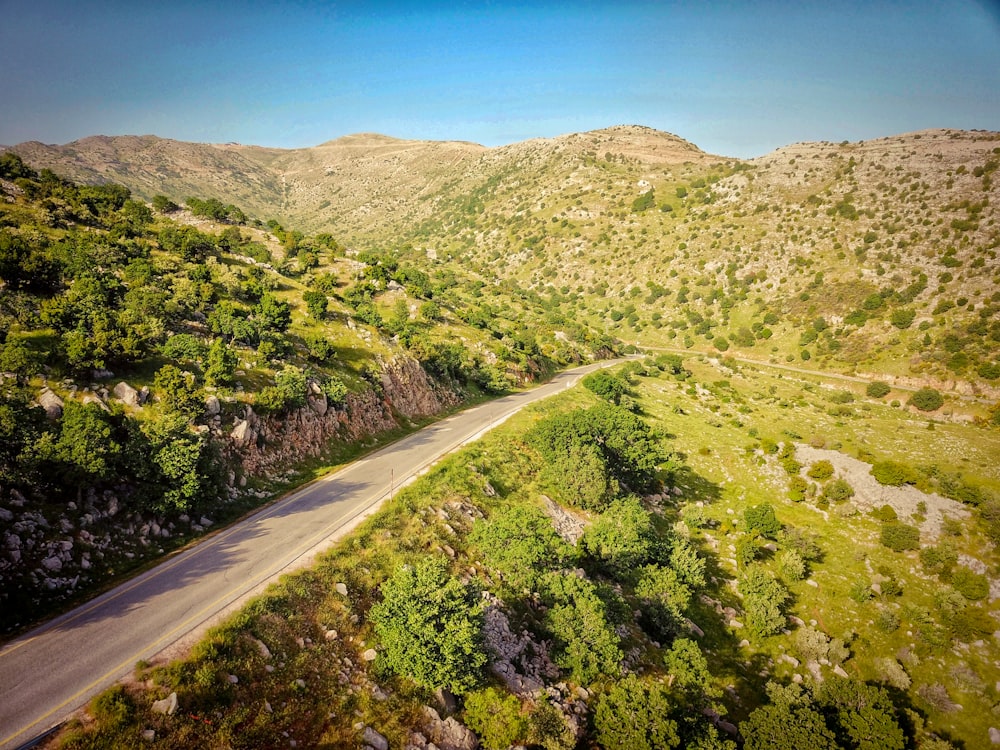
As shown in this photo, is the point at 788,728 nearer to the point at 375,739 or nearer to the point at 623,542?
the point at 623,542

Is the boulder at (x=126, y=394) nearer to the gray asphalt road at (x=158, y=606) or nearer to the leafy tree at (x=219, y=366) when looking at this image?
the leafy tree at (x=219, y=366)

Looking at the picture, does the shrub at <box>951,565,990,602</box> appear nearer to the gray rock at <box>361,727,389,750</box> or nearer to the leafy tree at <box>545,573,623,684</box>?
the leafy tree at <box>545,573,623,684</box>

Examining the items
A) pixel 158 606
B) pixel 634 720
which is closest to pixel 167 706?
pixel 158 606

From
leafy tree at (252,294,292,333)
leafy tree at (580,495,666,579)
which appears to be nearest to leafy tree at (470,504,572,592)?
leafy tree at (580,495,666,579)

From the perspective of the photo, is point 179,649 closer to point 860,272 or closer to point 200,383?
point 200,383

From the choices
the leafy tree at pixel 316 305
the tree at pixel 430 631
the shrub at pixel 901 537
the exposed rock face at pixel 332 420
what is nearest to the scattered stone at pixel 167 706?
the tree at pixel 430 631
